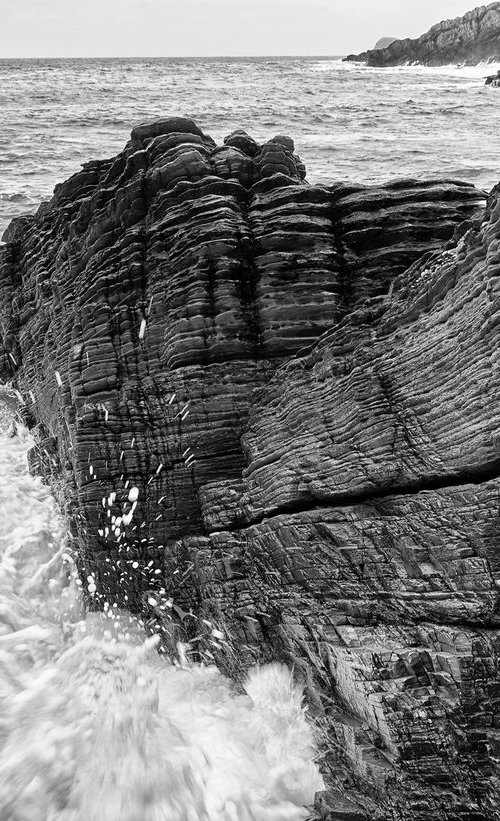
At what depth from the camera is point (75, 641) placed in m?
7.50

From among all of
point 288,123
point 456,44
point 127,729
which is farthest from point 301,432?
point 456,44

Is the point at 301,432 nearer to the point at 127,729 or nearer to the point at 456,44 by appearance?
the point at 127,729

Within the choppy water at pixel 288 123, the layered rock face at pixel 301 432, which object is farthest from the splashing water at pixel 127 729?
the choppy water at pixel 288 123

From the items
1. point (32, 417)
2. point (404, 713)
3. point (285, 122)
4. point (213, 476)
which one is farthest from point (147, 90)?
point (404, 713)

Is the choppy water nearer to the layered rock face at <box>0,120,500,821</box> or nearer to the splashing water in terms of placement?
the layered rock face at <box>0,120,500,821</box>

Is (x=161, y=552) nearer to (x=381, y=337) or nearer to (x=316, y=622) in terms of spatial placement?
(x=316, y=622)

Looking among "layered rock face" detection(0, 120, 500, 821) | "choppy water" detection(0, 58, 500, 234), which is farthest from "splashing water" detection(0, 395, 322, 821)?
"choppy water" detection(0, 58, 500, 234)

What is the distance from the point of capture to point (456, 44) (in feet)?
298

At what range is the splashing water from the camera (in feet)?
17.8

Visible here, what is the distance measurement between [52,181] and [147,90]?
34.3 metres

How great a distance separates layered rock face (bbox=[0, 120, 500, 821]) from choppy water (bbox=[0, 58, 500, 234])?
7010 millimetres

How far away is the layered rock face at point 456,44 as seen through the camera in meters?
86.2

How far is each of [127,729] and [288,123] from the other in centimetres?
2982

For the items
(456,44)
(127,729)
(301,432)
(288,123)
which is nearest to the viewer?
(127,729)
